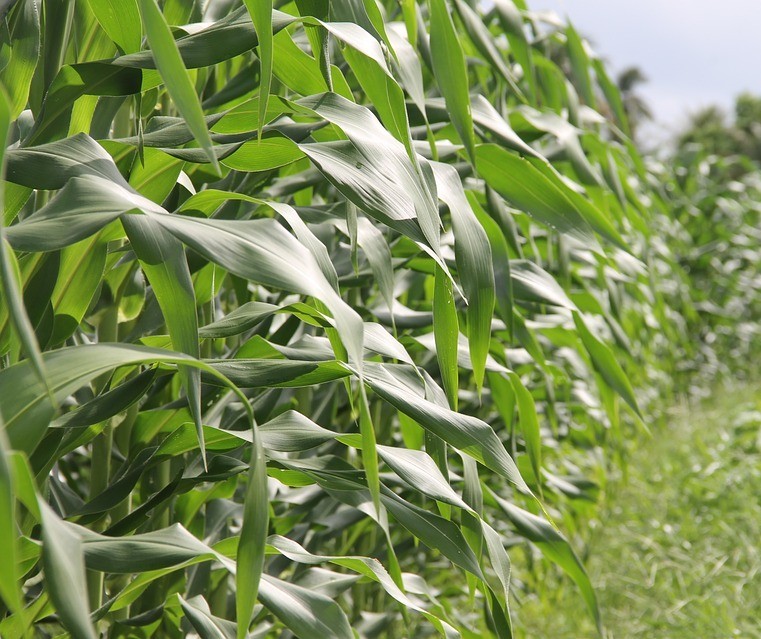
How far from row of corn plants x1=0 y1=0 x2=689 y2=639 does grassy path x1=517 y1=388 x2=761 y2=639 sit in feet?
2.43

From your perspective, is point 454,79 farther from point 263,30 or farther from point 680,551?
point 680,551

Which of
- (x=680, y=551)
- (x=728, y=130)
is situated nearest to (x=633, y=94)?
(x=728, y=130)

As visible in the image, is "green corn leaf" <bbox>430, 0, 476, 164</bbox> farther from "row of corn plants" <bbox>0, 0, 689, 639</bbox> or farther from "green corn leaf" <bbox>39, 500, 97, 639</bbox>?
"green corn leaf" <bbox>39, 500, 97, 639</bbox>

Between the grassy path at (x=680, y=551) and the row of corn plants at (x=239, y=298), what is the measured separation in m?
0.74

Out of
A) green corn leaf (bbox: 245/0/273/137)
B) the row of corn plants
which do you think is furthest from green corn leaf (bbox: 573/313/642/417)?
green corn leaf (bbox: 245/0/273/137)

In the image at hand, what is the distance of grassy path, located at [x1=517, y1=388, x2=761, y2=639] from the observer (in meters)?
1.42

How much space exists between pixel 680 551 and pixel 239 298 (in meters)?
1.37

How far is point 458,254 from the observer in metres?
0.53

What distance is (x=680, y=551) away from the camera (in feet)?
5.79

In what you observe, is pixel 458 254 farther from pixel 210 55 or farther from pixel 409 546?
pixel 409 546

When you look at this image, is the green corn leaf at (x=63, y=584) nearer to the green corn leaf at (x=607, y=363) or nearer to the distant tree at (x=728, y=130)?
the green corn leaf at (x=607, y=363)

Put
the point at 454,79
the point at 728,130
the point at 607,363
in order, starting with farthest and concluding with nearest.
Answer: the point at 728,130, the point at 607,363, the point at 454,79

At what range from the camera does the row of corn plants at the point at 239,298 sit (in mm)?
373

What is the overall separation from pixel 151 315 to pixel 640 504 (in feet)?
5.80
